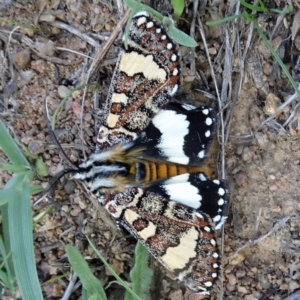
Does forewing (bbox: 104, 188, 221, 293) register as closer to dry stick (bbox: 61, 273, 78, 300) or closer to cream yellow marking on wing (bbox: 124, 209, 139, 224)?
cream yellow marking on wing (bbox: 124, 209, 139, 224)

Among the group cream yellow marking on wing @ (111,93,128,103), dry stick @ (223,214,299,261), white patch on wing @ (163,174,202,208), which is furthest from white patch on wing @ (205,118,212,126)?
dry stick @ (223,214,299,261)

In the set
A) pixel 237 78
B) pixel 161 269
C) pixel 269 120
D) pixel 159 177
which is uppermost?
pixel 237 78

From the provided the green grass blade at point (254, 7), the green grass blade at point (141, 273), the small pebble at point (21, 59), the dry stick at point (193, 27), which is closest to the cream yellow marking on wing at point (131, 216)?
the green grass blade at point (141, 273)

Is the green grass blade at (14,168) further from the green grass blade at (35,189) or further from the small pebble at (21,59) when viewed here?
the small pebble at (21,59)

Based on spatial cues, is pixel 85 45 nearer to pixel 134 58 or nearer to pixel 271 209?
pixel 134 58

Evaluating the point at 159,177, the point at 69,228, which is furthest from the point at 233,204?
the point at 69,228

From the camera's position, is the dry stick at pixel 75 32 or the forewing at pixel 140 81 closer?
the forewing at pixel 140 81

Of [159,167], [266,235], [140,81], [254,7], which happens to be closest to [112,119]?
[140,81]
